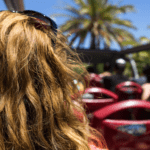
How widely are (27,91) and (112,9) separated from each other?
1817cm

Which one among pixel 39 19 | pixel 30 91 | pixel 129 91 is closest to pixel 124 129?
pixel 30 91

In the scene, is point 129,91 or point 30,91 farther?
point 129,91

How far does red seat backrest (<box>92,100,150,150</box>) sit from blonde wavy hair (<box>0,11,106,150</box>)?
0.51 m

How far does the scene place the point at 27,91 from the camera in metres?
0.76

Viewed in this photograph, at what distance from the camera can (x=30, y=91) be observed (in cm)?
76

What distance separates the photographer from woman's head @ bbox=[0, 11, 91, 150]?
730mm

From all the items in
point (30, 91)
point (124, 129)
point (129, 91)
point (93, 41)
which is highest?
point (30, 91)

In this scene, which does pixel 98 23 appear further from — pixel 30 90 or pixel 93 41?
pixel 30 90

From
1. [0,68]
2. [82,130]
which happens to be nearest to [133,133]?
[82,130]

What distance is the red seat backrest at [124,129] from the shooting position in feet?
4.21

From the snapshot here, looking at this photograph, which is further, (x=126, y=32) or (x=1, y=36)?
(x=126, y=32)

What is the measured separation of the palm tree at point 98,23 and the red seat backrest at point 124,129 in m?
16.4

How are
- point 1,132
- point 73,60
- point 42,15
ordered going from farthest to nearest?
point 73,60
point 42,15
point 1,132

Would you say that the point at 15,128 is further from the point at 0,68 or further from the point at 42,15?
the point at 42,15
